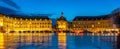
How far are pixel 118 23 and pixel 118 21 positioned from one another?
3.01 meters

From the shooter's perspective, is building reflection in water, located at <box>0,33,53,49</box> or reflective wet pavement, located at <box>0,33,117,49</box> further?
building reflection in water, located at <box>0,33,53,49</box>

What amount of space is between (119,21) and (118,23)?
5.20 meters

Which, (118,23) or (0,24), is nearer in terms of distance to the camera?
(118,23)

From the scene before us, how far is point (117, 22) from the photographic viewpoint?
119 meters

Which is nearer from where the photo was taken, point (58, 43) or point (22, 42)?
point (58, 43)

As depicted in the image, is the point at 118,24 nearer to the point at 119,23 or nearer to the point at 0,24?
the point at 119,23

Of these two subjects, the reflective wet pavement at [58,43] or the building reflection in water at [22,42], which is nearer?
the reflective wet pavement at [58,43]

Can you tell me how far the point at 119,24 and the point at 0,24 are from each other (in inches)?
3916

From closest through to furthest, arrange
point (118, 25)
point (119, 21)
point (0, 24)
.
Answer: point (119, 21) < point (118, 25) < point (0, 24)

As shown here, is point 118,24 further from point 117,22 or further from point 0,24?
point 0,24

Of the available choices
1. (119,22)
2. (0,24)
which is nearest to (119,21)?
(119,22)

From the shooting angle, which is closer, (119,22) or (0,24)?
(119,22)

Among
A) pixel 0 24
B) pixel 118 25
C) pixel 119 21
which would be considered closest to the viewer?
pixel 119 21

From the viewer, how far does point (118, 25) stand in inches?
4774
